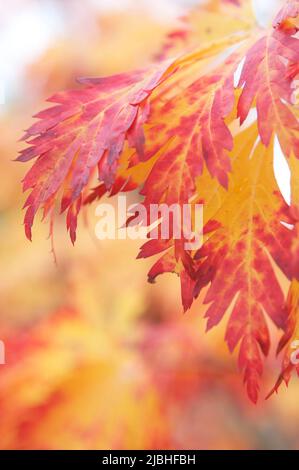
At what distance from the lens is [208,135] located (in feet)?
1.77

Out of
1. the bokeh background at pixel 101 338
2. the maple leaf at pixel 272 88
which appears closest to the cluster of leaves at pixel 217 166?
the maple leaf at pixel 272 88

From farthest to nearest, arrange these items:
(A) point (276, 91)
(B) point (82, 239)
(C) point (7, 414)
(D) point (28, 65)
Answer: (D) point (28, 65)
(B) point (82, 239)
(C) point (7, 414)
(A) point (276, 91)

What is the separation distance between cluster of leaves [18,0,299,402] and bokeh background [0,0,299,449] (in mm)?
661

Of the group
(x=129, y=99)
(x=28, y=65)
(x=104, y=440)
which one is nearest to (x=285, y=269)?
(x=129, y=99)

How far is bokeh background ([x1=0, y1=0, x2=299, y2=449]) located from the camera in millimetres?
1262

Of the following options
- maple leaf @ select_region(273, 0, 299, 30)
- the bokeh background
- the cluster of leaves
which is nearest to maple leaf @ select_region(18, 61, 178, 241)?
the cluster of leaves

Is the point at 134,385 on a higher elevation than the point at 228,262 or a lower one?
lower

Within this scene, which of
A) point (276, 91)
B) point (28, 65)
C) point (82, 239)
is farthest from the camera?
point (28, 65)

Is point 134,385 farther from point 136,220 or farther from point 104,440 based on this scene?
point 136,220

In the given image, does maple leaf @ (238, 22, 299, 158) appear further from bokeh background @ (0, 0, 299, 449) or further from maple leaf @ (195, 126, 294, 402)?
bokeh background @ (0, 0, 299, 449)

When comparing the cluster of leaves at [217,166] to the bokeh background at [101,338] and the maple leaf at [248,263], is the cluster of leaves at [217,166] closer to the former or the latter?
the maple leaf at [248,263]

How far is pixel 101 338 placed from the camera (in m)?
1.38

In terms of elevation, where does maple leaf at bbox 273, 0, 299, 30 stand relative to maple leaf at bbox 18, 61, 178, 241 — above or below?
above

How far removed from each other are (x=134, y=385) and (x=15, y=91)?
0.75 meters
